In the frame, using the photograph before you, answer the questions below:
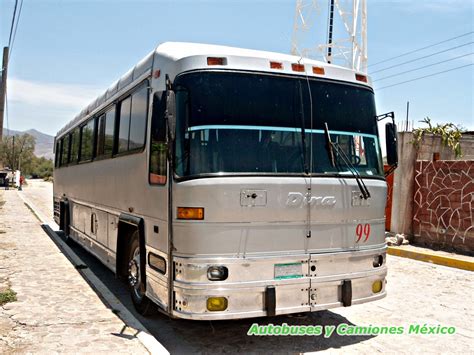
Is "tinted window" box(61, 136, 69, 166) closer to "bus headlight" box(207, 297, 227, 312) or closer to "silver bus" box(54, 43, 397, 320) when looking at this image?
"silver bus" box(54, 43, 397, 320)

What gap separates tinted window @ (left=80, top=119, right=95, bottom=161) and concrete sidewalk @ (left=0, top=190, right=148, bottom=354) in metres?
2.22

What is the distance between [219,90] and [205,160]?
29.3 inches

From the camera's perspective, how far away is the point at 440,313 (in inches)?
272

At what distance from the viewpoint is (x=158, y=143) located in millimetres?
5414

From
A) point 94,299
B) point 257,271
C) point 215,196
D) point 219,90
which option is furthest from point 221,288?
point 94,299

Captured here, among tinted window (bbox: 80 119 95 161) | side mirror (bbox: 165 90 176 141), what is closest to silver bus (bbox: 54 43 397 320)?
side mirror (bbox: 165 90 176 141)

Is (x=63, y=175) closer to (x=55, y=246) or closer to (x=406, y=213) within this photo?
(x=55, y=246)

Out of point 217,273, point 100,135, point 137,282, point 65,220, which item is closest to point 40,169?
point 65,220

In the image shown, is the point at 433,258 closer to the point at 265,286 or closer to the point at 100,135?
the point at 265,286

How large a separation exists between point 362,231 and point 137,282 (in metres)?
2.87

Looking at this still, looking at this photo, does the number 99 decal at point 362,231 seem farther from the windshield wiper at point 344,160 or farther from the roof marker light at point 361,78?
the roof marker light at point 361,78

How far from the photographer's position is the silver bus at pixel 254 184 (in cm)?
483

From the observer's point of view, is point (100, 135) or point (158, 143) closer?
point (158, 143)

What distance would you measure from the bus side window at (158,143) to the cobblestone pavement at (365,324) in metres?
1.87
